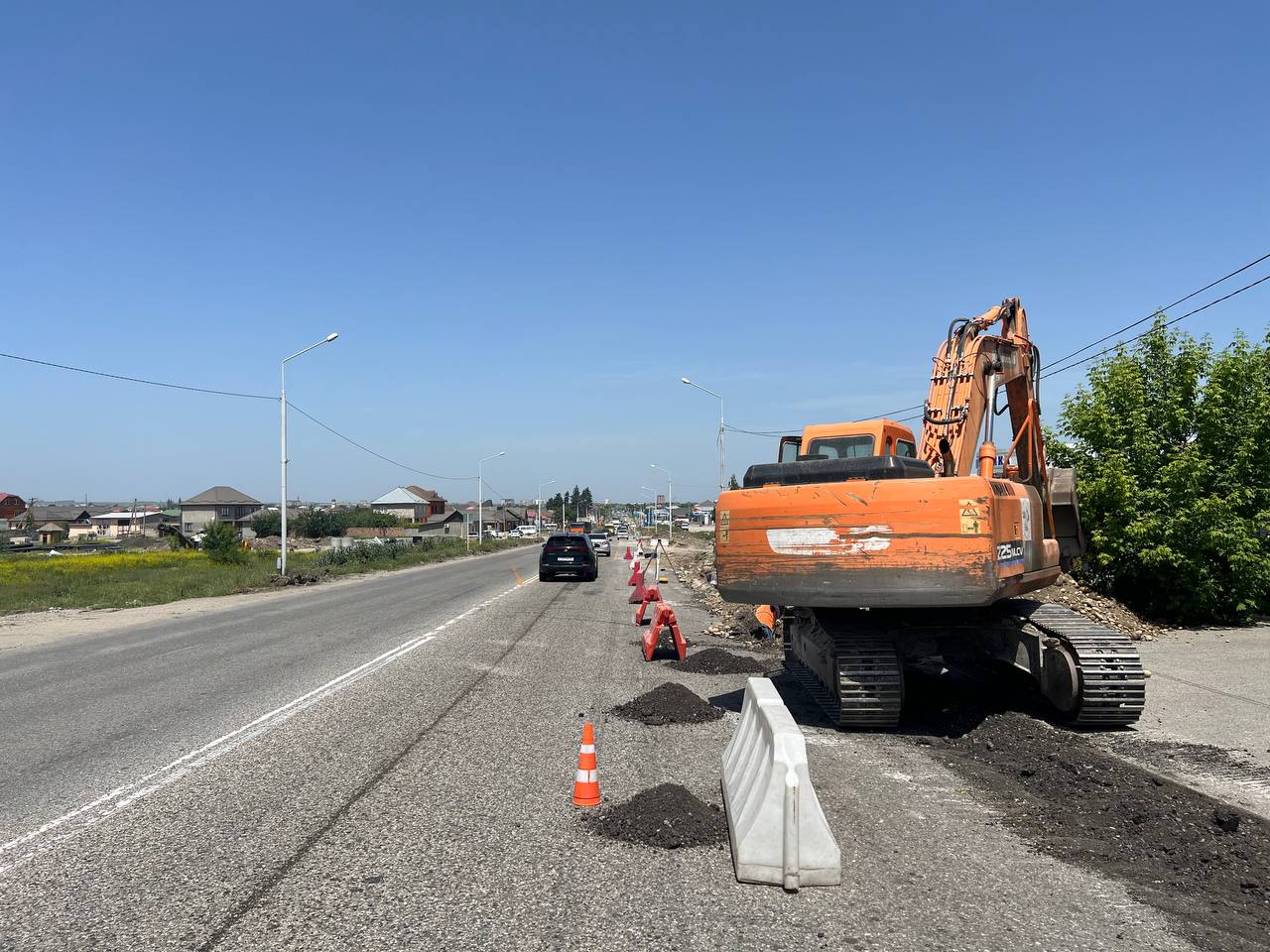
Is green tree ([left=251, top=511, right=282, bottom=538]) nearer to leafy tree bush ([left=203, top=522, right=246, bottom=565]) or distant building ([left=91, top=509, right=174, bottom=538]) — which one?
distant building ([left=91, top=509, right=174, bottom=538])

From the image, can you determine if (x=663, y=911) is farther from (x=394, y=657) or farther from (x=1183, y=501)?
(x=1183, y=501)

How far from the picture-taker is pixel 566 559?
32.5 m

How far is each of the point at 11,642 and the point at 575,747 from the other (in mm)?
14312

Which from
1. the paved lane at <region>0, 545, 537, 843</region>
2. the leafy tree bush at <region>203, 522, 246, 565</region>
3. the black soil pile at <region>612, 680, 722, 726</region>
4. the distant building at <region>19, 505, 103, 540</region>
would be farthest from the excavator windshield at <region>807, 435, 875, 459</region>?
the distant building at <region>19, 505, 103, 540</region>

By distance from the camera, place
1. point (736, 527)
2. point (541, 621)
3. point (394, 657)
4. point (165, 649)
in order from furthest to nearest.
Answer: point (541, 621) → point (165, 649) → point (394, 657) → point (736, 527)

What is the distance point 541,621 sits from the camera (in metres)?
18.6

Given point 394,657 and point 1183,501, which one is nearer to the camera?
point 394,657

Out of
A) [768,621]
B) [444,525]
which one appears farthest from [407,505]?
[768,621]

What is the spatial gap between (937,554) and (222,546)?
49.7 metres

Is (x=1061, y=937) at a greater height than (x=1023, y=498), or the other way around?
(x=1023, y=498)

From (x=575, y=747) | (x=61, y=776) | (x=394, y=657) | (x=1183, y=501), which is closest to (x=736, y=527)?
(x=575, y=747)

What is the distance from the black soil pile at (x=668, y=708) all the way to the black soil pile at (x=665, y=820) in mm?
2768

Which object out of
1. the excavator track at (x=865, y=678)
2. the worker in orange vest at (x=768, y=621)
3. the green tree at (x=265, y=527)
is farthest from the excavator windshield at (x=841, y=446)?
the green tree at (x=265, y=527)

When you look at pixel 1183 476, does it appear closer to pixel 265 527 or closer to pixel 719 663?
pixel 719 663
